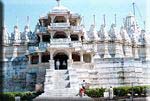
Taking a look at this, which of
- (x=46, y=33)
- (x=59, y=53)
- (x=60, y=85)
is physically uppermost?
(x=46, y=33)

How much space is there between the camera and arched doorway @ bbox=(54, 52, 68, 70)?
24913 mm

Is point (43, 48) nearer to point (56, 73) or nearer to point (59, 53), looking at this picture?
point (59, 53)

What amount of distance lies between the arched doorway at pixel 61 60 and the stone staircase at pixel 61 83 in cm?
205

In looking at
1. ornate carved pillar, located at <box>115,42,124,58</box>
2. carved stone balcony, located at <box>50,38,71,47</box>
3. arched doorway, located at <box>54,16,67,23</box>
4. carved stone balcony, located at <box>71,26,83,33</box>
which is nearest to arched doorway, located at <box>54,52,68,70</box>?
carved stone balcony, located at <box>50,38,71,47</box>

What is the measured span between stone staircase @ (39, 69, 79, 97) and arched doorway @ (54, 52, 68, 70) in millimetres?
2049

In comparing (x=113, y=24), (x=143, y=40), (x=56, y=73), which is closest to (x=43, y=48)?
(x=56, y=73)

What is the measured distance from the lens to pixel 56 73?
22.5m

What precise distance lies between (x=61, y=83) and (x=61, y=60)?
4555mm

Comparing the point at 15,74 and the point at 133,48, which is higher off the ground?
the point at 133,48

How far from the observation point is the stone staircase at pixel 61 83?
1956 centimetres

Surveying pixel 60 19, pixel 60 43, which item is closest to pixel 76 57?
pixel 60 43

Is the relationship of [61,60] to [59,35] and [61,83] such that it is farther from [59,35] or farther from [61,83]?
[61,83]

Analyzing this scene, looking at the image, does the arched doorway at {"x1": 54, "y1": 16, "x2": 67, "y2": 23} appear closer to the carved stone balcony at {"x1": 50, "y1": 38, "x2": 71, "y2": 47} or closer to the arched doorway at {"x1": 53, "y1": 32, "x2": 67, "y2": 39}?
the arched doorway at {"x1": 53, "y1": 32, "x2": 67, "y2": 39}

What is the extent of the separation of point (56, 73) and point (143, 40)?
16.3 meters
